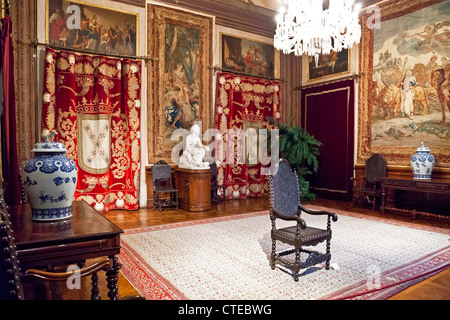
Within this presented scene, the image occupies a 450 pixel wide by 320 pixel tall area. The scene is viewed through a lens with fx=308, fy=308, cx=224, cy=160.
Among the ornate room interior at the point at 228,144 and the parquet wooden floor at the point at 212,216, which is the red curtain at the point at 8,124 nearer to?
the ornate room interior at the point at 228,144

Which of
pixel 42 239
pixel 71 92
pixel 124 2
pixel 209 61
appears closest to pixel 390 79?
pixel 209 61

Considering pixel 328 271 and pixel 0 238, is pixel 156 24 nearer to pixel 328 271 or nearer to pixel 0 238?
pixel 328 271

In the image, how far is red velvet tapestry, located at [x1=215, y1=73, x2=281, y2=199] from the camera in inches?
313

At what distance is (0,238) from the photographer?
1.00 metres

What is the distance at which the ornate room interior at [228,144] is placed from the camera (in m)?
2.83

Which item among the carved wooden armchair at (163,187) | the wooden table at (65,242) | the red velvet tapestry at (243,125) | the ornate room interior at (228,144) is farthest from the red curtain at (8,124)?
the red velvet tapestry at (243,125)

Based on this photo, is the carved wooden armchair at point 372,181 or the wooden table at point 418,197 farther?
the carved wooden armchair at point 372,181

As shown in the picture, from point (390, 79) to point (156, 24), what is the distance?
5505 mm

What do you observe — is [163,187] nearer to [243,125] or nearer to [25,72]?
[243,125]

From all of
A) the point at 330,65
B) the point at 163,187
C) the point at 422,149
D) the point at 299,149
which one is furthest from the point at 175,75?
the point at 422,149

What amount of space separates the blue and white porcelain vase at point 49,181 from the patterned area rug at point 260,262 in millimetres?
1217
